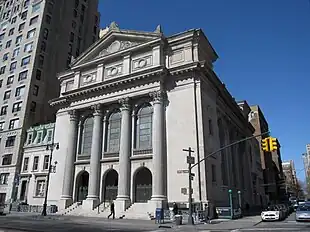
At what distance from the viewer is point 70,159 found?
37.4 m

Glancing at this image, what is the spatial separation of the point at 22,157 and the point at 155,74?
90.2 ft

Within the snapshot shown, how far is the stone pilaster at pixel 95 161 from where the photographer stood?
3328cm

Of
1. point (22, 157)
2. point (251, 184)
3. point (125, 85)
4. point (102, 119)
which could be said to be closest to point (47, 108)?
point (22, 157)

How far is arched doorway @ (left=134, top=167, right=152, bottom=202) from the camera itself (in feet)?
104

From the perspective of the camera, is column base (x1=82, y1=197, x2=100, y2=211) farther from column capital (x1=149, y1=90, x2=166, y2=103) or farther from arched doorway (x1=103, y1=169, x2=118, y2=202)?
column capital (x1=149, y1=90, x2=166, y2=103)

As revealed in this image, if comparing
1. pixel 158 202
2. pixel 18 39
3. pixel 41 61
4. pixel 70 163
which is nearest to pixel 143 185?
pixel 158 202

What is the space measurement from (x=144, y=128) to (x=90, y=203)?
432 inches

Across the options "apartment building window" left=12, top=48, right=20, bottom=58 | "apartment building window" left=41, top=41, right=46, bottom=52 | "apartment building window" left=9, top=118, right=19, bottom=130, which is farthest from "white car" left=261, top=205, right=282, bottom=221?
"apartment building window" left=12, top=48, right=20, bottom=58

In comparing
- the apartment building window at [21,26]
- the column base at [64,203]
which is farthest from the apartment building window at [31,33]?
the column base at [64,203]

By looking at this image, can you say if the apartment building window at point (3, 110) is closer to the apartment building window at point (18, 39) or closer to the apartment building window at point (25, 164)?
the apartment building window at point (25, 164)

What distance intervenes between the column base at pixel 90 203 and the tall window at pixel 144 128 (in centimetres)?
814

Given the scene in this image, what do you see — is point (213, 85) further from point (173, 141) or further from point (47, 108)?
point (47, 108)

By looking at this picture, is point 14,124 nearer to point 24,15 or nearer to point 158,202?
point 24,15

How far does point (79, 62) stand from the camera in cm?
4247
